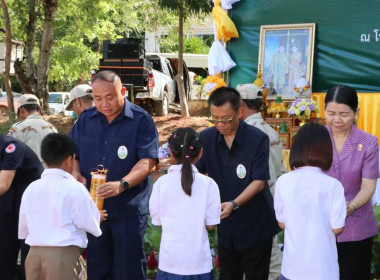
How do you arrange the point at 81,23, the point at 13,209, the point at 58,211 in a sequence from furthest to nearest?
the point at 81,23 < the point at 13,209 < the point at 58,211

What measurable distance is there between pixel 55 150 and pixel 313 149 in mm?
1631

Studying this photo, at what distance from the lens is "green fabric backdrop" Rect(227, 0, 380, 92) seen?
814 cm

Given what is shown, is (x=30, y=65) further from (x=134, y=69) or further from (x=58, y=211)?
(x=58, y=211)

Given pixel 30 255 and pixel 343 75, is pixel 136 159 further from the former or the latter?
pixel 343 75

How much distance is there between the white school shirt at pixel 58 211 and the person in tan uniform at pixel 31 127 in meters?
2.33

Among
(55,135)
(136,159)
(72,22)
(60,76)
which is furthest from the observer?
(60,76)

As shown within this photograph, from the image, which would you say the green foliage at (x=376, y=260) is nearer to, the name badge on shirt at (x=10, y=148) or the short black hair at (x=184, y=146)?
the short black hair at (x=184, y=146)

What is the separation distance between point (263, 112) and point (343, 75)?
116 cm

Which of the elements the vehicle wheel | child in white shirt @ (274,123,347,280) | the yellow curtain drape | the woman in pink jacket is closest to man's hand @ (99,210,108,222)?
child in white shirt @ (274,123,347,280)

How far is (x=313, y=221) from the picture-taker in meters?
3.33

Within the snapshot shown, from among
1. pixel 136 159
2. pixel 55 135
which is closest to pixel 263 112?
pixel 136 159

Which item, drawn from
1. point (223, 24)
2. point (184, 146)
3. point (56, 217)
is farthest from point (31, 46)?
point (184, 146)

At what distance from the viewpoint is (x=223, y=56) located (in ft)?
29.0

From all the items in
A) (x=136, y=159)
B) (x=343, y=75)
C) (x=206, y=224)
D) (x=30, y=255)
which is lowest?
(x=30, y=255)
